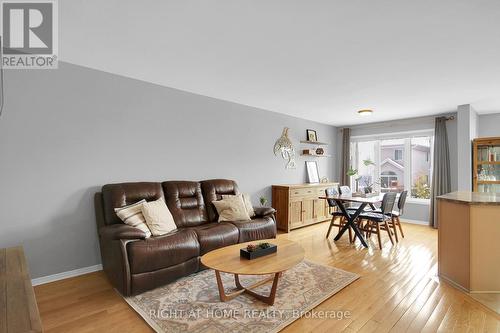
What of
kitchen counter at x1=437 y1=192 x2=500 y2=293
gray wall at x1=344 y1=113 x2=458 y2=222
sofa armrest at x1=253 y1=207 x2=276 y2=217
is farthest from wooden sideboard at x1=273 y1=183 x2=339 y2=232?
kitchen counter at x1=437 y1=192 x2=500 y2=293

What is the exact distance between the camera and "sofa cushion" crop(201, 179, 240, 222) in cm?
378

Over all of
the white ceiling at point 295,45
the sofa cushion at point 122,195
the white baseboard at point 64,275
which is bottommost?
the white baseboard at point 64,275

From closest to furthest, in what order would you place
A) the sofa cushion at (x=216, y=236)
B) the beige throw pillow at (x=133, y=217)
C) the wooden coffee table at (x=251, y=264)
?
the wooden coffee table at (x=251, y=264)
the beige throw pillow at (x=133, y=217)
the sofa cushion at (x=216, y=236)

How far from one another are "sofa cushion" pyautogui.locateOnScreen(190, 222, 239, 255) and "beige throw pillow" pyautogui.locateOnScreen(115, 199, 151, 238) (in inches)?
22.4

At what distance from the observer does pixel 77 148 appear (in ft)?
9.62

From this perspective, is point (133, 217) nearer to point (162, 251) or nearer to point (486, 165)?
point (162, 251)

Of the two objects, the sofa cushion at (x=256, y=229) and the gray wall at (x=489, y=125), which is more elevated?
the gray wall at (x=489, y=125)

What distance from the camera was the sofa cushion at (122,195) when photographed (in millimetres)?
2891

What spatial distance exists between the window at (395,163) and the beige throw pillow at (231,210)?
10.4 ft

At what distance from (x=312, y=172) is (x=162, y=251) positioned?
4.46m

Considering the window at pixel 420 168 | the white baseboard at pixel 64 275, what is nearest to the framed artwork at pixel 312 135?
the window at pixel 420 168

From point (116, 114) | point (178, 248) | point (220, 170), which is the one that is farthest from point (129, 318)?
point (220, 170)

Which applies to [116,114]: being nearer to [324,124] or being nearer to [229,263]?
[229,263]

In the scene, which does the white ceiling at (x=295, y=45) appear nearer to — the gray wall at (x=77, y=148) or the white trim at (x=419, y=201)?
the gray wall at (x=77, y=148)
